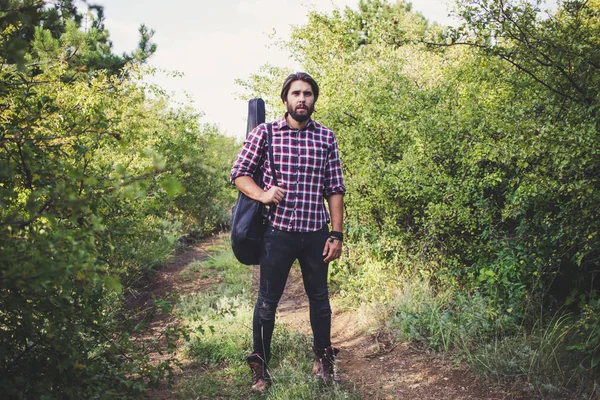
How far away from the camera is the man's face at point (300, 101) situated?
11.0 feet

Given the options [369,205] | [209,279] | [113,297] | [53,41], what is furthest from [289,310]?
[53,41]

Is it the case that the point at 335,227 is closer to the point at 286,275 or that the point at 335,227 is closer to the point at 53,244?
the point at 286,275

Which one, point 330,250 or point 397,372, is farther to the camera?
point 397,372

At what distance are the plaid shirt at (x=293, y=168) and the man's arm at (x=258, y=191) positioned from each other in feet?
0.16

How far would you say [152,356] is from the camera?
493cm

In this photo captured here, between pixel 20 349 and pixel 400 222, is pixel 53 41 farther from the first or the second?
pixel 20 349

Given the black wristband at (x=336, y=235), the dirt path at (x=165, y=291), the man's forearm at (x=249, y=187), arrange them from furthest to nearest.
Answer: the dirt path at (x=165, y=291)
the black wristband at (x=336, y=235)
the man's forearm at (x=249, y=187)

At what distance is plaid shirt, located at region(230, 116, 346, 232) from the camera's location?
3.33 meters

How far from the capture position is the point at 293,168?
11.0 feet

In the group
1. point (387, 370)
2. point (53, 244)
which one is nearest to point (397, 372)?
point (387, 370)

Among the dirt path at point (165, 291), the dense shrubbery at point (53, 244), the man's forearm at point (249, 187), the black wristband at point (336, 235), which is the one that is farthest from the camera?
the dirt path at point (165, 291)

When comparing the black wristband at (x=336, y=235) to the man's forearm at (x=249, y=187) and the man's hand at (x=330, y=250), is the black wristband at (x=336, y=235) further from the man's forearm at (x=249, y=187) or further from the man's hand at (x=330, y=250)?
the man's forearm at (x=249, y=187)

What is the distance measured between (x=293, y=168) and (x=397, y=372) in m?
1.87

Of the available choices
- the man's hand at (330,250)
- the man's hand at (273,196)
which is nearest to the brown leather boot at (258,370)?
the man's hand at (330,250)
